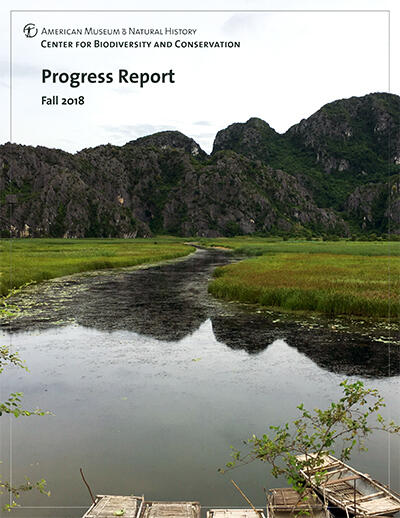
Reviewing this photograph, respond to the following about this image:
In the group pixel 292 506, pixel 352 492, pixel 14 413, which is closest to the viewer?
pixel 14 413

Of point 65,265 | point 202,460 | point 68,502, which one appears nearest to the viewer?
point 68,502

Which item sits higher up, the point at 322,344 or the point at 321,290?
the point at 321,290

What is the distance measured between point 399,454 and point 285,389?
12.7 ft

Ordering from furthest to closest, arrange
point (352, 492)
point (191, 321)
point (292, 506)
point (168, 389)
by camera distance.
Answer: point (191, 321), point (168, 389), point (352, 492), point (292, 506)

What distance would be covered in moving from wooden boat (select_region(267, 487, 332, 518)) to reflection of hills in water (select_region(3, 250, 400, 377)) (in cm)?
764

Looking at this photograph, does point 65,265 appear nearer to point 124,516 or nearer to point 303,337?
point 303,337

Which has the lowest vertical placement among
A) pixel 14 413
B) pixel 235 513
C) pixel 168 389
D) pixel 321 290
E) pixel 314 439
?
pixel 168 389

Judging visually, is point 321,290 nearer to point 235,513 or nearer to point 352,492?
point 352,492

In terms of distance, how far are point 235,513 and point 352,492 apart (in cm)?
213

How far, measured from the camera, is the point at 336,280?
2916cm

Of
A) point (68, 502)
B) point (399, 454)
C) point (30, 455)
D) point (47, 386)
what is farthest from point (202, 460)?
point (47, 386)

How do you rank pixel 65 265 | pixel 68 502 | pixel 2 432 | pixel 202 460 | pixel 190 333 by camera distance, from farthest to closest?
pixel 65 265
pixel 190 333
pixel 2 432
pixel 202 460
pixel 68 502

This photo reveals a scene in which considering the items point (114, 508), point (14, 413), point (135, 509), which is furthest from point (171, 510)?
point (14, 413)

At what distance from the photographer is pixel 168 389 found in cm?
1205
